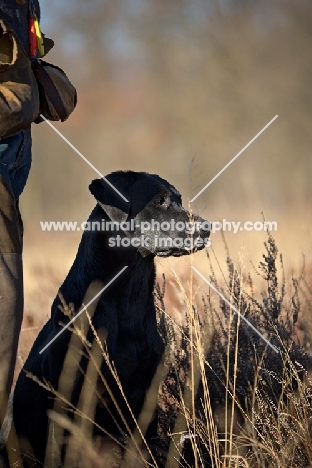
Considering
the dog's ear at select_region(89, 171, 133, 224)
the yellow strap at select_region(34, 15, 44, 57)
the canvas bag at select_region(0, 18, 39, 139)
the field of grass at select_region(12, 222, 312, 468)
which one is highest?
the yellow strap at select_region(34, 15, 44, 57)

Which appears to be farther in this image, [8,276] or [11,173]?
[11,173]

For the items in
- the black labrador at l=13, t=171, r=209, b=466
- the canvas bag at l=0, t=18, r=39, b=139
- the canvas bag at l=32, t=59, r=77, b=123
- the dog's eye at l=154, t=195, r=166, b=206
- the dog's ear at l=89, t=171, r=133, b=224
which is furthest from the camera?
the dog's eye at l=154, t=195, r=166, b=206

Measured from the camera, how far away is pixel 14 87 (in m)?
1.74

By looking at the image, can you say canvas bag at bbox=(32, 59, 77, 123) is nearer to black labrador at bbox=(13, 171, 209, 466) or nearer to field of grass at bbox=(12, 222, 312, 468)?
field of grass at bbox=(12, 222, 312, 468)

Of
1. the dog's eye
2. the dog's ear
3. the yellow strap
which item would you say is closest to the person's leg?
the yellow strap

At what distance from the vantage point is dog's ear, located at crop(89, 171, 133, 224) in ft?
9.30

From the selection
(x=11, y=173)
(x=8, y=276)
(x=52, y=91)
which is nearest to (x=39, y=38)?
(x=52, y=91)

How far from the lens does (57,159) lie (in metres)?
10.6

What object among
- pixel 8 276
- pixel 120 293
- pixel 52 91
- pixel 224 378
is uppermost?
pixel 52 91

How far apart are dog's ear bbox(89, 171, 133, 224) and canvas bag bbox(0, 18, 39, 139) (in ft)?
3.50

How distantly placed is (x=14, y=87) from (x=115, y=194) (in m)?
1.23

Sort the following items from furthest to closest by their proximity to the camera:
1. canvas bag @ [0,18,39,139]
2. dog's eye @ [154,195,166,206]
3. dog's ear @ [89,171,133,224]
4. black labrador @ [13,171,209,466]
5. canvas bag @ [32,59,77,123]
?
dog's eye @ [154,195,166,206] → dog's ear @ [89,171,133,224] → black labrador @ [13,171,209,466] → canvas bag @ [32,59,77,123] → canvas bag @ [0,18,39,139]

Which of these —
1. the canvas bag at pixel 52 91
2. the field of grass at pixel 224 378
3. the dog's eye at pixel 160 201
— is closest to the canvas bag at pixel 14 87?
the canvas bag at pixel 52 91

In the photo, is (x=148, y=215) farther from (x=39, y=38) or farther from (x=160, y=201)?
(x=39, y=38)
